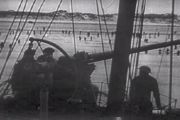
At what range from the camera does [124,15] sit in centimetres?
416

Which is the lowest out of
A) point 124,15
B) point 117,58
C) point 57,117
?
point 57,117

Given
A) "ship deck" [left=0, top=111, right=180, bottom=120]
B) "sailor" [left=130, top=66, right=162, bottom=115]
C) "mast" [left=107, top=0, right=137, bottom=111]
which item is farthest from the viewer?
"sailor" [left=130, top=66, right=162, bottom=115]

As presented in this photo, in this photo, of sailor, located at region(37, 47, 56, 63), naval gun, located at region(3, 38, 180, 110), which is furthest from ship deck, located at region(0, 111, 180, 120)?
sailor, located at region(37, 47, 56, 63)

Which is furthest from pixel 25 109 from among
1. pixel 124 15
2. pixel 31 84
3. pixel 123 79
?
pixel 124 15

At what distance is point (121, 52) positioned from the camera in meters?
4.20

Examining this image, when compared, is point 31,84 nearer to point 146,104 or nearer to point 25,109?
point 25,109

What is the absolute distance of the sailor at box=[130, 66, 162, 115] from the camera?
4680 millimetres

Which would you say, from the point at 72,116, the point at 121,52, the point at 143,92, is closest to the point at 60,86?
the point at 72,116

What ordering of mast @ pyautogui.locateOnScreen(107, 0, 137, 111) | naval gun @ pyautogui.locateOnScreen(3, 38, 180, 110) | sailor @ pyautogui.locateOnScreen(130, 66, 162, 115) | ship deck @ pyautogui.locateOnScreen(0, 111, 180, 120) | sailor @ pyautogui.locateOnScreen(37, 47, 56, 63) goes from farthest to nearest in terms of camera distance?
sailor @ pyautogui.locateOnScreen(37, 47, 56, 63) < sailor @ pyautogui.locateOnScreen(130, 66, 162, 115) < naval gun @ pyautogui.locateOnScreen(3, 38, 180, 110) < ship deck @ pyautogui.locateOnScreen(0, 111, 180, 120) < mast @ pyautogui.locateOnScreen(107, 0, 137, 111)

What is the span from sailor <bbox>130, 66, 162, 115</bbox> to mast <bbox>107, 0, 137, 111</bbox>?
0.42 m

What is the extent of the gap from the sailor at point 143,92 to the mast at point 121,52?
0.42 m

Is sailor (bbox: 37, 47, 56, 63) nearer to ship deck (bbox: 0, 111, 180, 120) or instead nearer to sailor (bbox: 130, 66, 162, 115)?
ship deck (bbox: 0, 111, 180, 120)

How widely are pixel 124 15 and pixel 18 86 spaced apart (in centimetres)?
148

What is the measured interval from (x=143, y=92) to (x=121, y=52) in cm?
94
